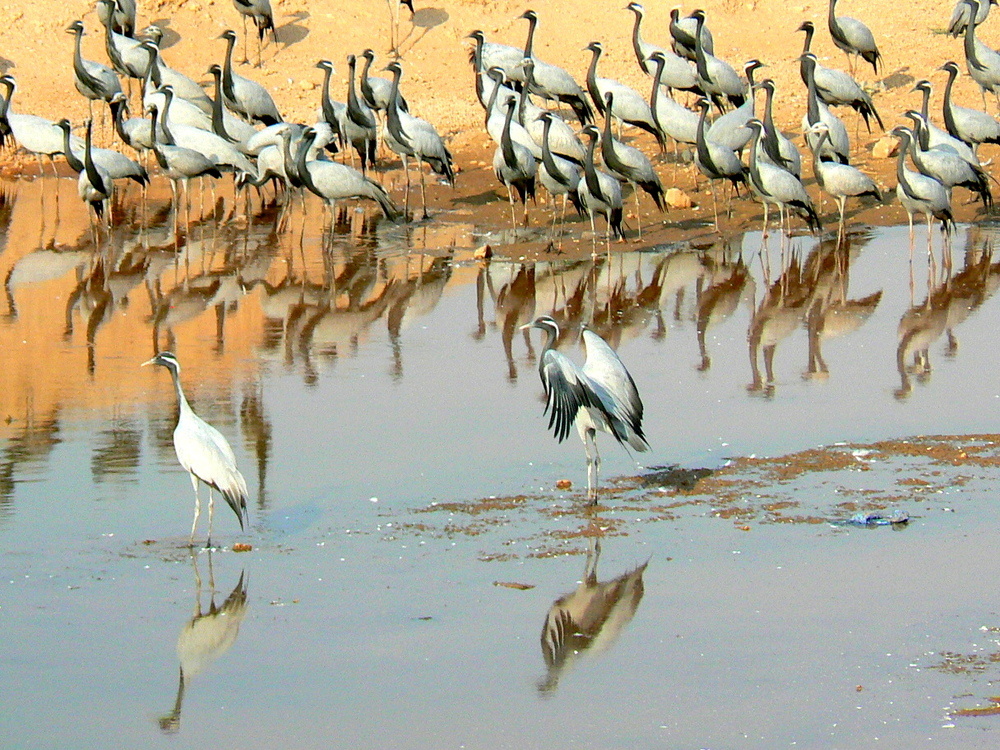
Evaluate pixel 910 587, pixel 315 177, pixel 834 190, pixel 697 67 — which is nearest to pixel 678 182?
pixel 697 67

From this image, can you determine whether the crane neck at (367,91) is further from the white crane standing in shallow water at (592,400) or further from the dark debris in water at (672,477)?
the dark debris in water at (672,477)

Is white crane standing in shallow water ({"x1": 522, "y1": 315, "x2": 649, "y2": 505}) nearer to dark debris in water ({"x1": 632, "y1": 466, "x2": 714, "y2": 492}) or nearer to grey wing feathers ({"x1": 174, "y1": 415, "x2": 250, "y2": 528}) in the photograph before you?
dark debris in water ({"x1": 632, "y1": 466, "x2": 714, "y2": 492})

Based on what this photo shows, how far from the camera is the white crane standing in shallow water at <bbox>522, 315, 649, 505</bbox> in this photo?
860cm

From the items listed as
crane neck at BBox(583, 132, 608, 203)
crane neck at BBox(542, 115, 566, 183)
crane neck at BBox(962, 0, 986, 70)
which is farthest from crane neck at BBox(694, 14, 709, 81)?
crane neck at BBox(583, 132, 608, 203)

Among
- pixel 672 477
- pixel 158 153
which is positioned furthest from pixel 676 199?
pixel 672 477

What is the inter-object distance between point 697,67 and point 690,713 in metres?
15.0

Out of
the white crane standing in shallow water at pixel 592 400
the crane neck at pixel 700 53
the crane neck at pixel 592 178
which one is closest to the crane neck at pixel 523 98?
the crane neck at pixel 700 53

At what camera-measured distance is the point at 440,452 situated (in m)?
9.74

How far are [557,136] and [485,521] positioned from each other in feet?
33.5

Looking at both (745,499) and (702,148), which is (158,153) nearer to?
(702,148)

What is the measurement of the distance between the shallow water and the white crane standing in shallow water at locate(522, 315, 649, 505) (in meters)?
0.32

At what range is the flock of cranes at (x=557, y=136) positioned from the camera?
16234 mm

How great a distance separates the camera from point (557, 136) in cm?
1791

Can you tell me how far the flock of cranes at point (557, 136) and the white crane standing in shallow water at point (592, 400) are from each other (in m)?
6.70
